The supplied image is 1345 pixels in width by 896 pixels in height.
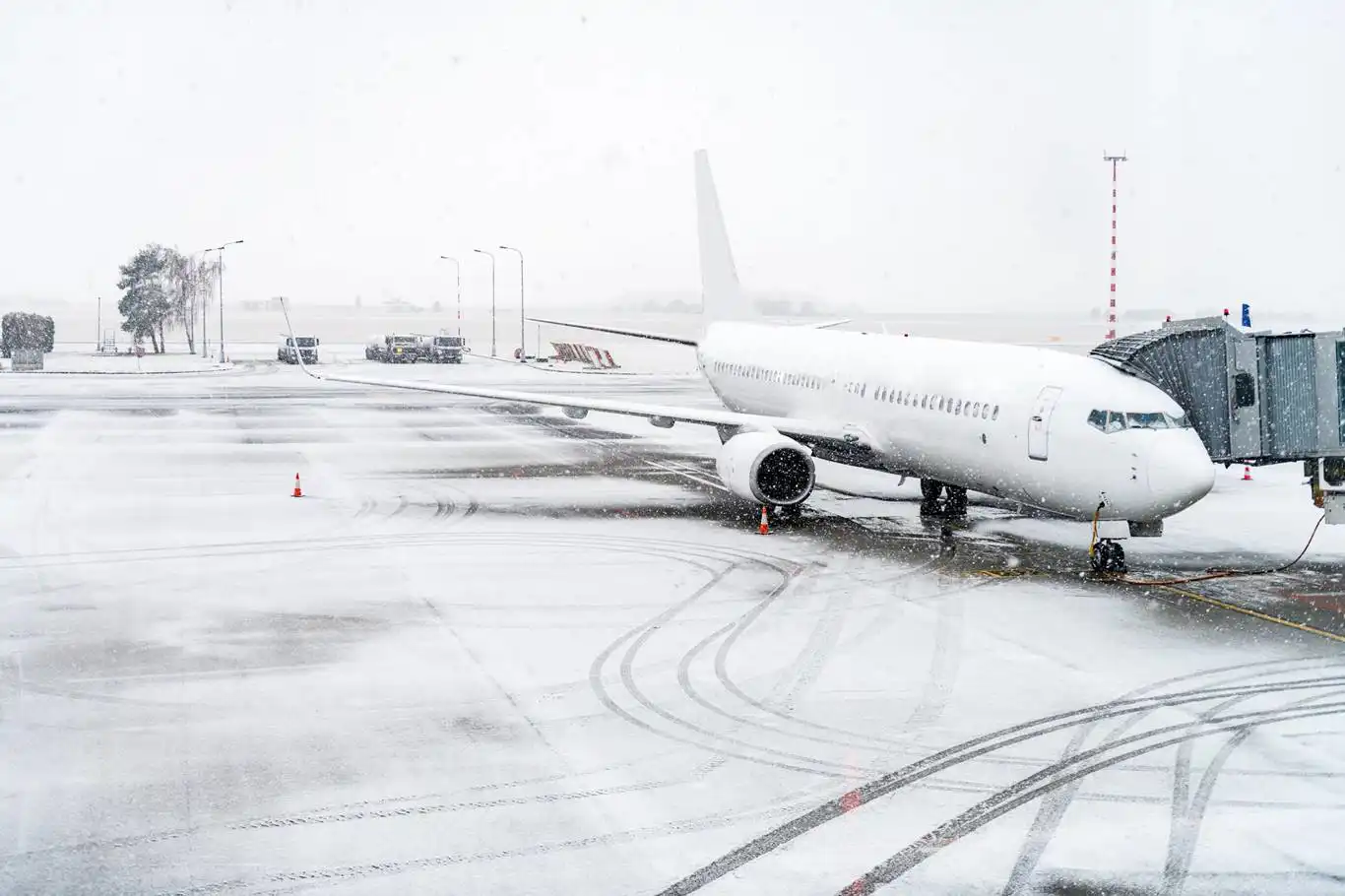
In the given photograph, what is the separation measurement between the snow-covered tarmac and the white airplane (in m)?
1.46

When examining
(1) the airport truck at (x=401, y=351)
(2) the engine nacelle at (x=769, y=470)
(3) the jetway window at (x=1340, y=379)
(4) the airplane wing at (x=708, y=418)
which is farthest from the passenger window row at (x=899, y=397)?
(1) the airport truck at (x=401, y=351)

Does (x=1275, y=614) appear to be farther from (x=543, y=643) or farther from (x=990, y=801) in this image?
(x=543, y=643)

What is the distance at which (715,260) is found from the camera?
44.6 metres

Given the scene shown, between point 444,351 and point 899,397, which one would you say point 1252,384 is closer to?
point 899,397

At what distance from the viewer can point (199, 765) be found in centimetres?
1345

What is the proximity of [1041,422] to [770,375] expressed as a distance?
43.8 ft

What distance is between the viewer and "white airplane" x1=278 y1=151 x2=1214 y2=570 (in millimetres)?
22812

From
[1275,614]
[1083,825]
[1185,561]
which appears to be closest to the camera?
[1083,825]

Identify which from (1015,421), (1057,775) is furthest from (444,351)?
(1057,775)

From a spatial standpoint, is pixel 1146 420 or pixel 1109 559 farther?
pixel 1109 559

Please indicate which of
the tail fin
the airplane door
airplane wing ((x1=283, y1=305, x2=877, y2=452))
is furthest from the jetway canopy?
the tail fin

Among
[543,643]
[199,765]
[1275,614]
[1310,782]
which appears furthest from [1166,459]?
[199,765]

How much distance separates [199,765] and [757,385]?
2605cm

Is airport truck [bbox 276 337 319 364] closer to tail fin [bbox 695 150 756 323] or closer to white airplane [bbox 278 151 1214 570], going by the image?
tail fin [bbox 695 150 756 323]
